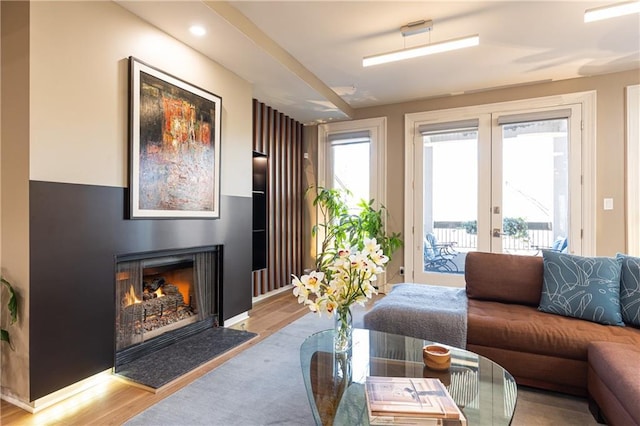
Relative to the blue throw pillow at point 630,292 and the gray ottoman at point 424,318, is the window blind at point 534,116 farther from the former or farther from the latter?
the gray ottoman at point 424,318

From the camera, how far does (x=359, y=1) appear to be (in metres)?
2.69

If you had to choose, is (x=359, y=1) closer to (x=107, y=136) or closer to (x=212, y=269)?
(x=107, y=136)

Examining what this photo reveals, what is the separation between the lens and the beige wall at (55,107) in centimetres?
199

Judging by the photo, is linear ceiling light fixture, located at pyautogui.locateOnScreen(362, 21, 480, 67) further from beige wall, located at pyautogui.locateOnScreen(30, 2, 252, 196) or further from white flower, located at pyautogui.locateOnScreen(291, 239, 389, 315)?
white flower, located at pyautogui.locateOnScreen(291, 239, 389, 315)

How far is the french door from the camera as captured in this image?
425 cm

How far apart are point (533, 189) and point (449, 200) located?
105 cm

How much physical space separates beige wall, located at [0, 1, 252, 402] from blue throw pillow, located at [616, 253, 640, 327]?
147 inches

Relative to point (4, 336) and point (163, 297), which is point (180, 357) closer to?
point (163, 297)

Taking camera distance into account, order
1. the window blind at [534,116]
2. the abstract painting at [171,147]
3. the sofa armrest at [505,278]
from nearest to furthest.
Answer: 1. the abstract painting at [171,147]
2. the sofa armrest at [505,278]
3. the window blind at [534,116]

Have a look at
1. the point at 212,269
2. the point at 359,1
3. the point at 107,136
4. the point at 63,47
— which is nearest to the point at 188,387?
the point at 212,269

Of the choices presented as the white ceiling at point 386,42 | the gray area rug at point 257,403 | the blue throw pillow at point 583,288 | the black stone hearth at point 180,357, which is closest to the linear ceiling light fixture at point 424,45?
the white ceiling at point 386,42

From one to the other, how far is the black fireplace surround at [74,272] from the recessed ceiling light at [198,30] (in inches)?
57.2

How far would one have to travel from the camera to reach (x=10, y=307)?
1976mm

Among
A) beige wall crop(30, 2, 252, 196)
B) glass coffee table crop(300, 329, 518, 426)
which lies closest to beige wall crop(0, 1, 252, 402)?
beige wall crop(30, 2, 252, 196)
